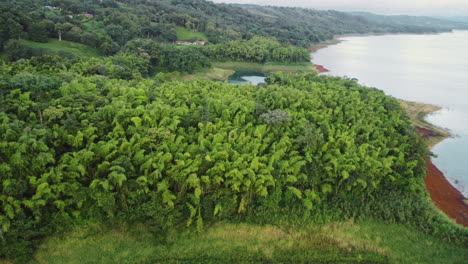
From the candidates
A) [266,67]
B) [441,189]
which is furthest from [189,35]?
[441,189]

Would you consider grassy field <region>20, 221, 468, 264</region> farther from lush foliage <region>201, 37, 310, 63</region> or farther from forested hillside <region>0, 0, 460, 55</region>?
lush foliage <region>201, 37, 310, 63</region>

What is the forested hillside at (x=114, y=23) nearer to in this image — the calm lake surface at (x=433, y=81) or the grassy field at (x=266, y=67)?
the grassy field at (x=266, y=67)

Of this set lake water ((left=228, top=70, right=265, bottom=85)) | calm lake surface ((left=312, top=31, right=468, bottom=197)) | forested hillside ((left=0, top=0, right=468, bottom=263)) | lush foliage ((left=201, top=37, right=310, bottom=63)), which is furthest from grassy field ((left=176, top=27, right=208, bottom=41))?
forested hillside ((left=0, top=0, right=468, bottom=263))

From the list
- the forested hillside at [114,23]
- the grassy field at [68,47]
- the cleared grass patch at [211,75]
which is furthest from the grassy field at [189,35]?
the grassy field at [68,47]

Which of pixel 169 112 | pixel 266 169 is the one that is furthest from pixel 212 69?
pixel 266 169

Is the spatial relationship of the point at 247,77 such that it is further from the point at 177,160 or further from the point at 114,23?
the point at 177,160

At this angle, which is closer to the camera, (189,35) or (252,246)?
(252,246)

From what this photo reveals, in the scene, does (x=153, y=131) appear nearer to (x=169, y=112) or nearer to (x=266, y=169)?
(x=169, y=112)
